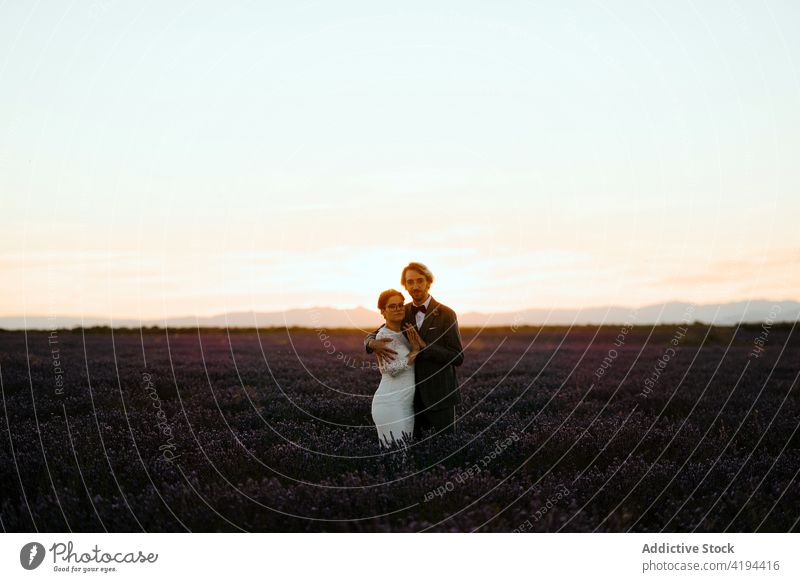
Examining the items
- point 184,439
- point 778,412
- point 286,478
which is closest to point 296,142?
point 184,439

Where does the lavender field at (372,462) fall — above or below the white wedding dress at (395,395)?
below

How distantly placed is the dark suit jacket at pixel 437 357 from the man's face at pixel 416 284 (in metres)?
0.13

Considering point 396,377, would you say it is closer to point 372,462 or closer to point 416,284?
point 416,284

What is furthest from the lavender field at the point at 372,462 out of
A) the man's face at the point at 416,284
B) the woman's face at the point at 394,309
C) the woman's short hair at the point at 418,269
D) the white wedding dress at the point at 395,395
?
the woman's short hair at the point at 418,269

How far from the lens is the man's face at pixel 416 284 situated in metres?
6.17

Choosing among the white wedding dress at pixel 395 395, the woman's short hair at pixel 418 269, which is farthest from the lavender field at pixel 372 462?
the woman's short hair at pixel 418 269

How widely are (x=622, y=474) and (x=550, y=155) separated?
3.24 metres

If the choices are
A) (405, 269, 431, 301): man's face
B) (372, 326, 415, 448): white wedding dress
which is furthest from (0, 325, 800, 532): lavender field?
(405, 269, 431, 301): man's face

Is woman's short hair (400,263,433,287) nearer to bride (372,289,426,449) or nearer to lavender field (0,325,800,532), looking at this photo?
bride (372,289,426,449)

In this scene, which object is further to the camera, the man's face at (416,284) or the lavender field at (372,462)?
the man's face at (416,284)

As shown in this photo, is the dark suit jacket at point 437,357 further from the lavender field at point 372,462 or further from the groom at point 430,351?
the lavender field at point 372,462

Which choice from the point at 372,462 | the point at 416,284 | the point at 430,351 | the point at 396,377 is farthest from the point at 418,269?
the point at 372,462

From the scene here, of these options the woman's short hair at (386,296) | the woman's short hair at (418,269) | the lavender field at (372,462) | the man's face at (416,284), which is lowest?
the lavender field at (372,462)

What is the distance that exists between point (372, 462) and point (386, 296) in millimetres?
1488
